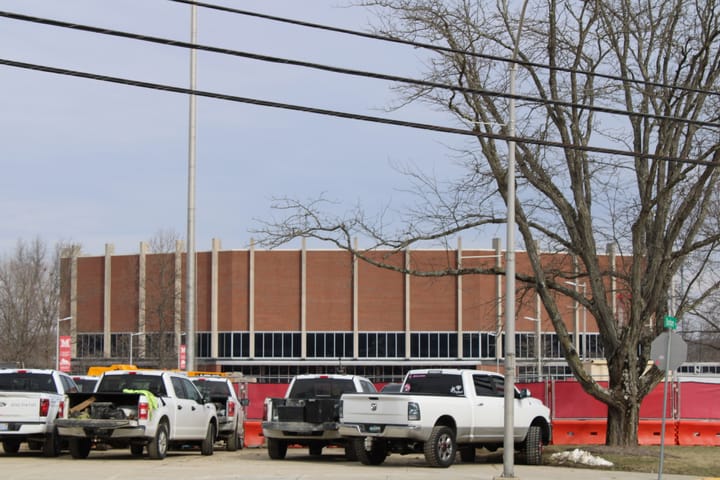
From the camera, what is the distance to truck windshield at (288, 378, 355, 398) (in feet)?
83.7

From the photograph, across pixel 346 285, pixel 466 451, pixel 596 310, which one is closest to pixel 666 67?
pixel 596 310

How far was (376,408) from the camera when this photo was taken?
22453mm

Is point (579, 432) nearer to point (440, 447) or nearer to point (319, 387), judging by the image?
point (319, 387)

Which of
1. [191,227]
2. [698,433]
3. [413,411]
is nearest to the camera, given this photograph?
[413,411]

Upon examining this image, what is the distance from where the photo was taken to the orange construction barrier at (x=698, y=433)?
31.4m

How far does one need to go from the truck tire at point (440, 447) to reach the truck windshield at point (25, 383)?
832cm

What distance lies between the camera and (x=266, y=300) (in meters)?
78.2

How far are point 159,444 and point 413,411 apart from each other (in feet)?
18.0

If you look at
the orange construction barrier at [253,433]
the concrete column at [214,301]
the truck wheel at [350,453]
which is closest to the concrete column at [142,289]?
the concrete column at [214,301]

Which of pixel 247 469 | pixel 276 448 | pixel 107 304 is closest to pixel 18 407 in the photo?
pixel 247 469

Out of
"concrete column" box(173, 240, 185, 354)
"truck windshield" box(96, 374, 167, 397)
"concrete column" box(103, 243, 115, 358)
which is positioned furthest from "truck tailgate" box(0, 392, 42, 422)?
"concrete column" box(103, 243, 115, 358)

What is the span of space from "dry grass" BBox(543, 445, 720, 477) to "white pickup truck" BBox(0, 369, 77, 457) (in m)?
10.8

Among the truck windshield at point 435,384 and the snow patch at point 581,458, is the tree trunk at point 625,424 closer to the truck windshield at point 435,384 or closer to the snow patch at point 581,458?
the snow patch at point 581,458

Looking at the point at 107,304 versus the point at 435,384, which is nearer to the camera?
the point at 435,384
